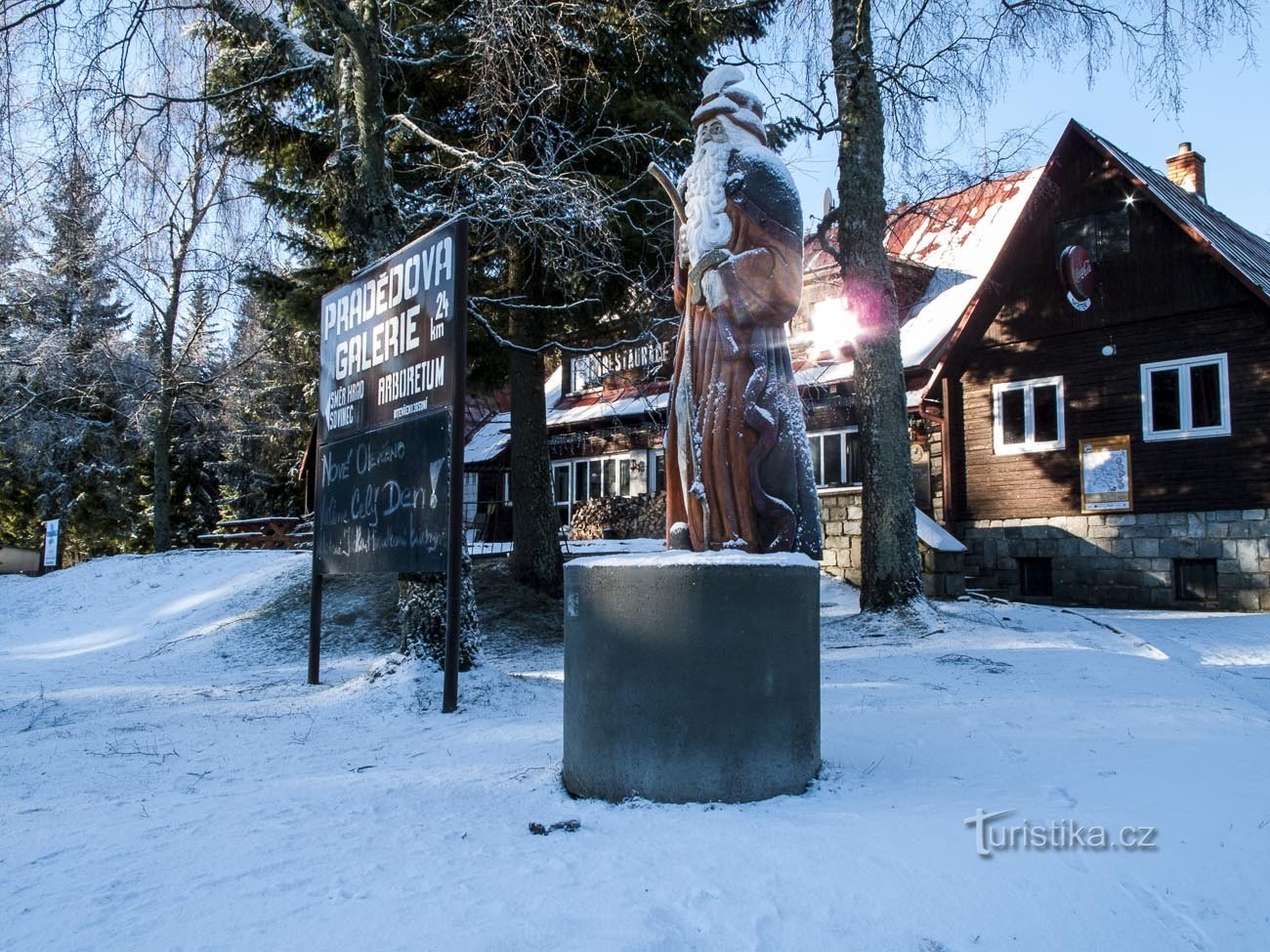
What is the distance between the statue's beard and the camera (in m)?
5.07

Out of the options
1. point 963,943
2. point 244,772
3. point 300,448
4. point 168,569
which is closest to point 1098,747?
point 963,943

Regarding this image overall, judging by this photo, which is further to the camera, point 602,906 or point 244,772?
point 244,772

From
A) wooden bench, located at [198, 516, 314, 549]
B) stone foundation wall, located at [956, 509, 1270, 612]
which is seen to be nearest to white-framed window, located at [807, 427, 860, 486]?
stone foundation wall, located at [956, 509, 1270, 612]

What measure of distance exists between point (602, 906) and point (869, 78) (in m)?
11.2

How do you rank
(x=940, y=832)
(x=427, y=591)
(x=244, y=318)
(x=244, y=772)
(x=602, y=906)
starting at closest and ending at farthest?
1. (x=602, y=906)
2. (x=940, y=832)
3. (x=244, y=772)
4. (x=427, y=591)
5. (x=244, y=318)

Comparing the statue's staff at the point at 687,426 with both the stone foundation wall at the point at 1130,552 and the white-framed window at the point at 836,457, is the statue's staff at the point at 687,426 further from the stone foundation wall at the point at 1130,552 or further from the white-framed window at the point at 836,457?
the white-framed window at the point at 836,457

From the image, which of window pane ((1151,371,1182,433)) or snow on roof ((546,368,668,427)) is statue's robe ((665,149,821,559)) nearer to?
window pane ((1151,371,1182,433))

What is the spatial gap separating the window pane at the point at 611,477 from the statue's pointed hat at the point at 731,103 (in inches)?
780

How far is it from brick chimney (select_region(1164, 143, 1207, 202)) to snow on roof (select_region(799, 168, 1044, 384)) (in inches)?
138

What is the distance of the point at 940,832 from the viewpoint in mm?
3725

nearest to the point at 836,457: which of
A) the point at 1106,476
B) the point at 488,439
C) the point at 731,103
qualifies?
the point at 1106,476

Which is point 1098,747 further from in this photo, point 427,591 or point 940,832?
point 427,591

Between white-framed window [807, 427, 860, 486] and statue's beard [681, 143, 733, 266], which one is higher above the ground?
statue's beard [681, 143, 733, 266]

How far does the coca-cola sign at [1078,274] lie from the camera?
1719cm
